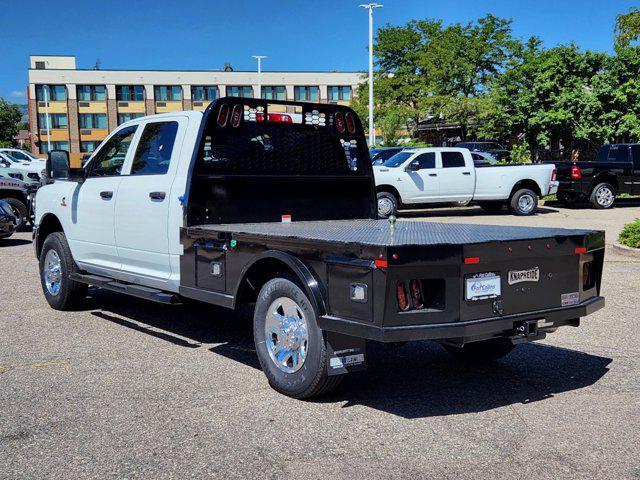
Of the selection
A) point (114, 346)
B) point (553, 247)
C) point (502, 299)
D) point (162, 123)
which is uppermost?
point (162, 123)

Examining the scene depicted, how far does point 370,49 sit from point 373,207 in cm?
3397

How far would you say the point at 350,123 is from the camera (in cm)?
722

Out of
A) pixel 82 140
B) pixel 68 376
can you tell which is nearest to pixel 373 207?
pixel 68 376

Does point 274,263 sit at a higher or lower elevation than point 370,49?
lower

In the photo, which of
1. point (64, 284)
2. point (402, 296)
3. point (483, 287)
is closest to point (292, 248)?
point (402, 296)

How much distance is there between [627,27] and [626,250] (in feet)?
68.2

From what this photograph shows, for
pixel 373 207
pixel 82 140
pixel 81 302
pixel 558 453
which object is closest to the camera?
pixel 558 453

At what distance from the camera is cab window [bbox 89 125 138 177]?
736 centimetres

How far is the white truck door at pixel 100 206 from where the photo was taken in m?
7.33

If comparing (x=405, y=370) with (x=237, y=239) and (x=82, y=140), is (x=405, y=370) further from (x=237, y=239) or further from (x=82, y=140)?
(x=82, y=140)

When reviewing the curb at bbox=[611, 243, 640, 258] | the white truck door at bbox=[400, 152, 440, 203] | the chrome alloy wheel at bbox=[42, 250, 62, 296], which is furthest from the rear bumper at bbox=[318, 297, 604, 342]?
the white truck door at bbox=[400, 152, 440, 203]

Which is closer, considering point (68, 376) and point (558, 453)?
point (558, 453)

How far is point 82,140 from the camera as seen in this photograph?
79625 millimetres

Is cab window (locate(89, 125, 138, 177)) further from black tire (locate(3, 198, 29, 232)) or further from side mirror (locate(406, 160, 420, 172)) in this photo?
side mirror (locate(406, 160, 420, 172))
